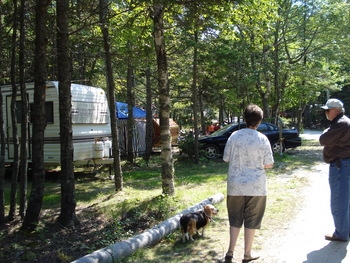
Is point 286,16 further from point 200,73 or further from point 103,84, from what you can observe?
point 103,84

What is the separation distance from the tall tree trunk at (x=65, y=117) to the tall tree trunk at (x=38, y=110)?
0.89 ft

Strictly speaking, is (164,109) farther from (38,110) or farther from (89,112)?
(89,112)

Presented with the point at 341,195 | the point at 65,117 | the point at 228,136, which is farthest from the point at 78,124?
the point at 341,195

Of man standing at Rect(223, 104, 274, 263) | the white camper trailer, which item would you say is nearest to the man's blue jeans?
man standing at Rect(223, 104, 274, 263)

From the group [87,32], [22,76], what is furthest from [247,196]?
[87,32]

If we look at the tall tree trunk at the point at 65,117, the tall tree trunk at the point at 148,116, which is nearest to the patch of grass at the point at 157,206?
the tall tree trunk at the point at 65,117

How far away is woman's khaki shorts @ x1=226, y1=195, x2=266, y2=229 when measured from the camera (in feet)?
14.0

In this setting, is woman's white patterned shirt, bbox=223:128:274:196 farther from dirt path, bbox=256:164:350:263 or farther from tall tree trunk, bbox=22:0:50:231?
tall tree trunk, bbox=22:0:50:231

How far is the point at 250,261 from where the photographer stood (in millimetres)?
4438

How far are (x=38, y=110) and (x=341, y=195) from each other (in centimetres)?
445

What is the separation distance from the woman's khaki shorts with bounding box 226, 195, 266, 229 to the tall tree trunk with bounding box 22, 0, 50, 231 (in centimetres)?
329

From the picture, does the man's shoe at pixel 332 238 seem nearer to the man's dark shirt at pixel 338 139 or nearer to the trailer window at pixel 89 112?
the man's dark shirt at pixel 338 139

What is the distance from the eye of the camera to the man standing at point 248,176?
4.25 m

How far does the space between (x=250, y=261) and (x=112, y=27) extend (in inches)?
227
